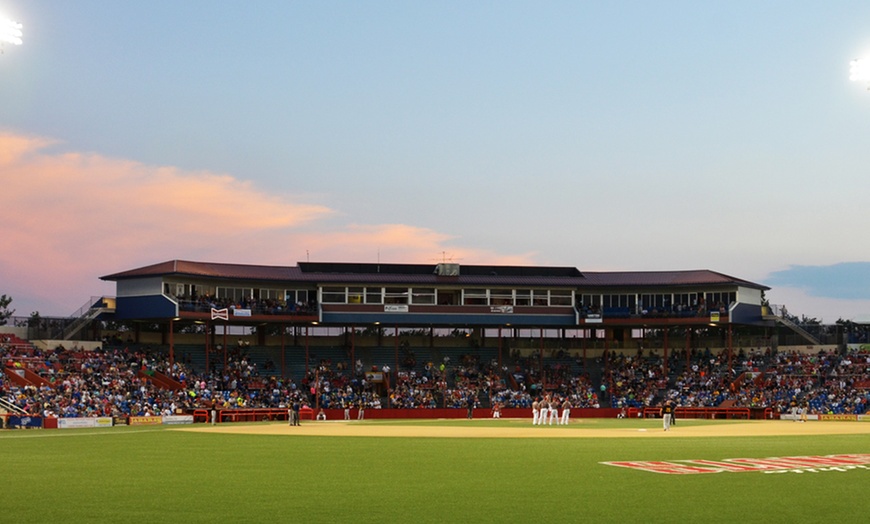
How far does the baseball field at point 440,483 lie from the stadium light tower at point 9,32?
1650cm

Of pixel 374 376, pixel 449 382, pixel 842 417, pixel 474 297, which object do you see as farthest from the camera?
pixel 474 297

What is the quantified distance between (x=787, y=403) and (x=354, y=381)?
117 feet

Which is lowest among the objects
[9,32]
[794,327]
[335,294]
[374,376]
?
[374,376]

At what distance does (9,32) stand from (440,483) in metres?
29.6

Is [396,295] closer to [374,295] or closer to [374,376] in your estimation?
[374,295]

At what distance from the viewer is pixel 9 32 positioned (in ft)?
134

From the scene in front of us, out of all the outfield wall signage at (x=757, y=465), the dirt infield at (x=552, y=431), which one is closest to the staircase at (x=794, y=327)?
the dirt infield at (x=552, y=431)

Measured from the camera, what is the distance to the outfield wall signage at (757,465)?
76.7ft

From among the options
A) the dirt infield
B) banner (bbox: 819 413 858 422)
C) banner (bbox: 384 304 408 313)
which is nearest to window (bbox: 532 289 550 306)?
banner (bbox: 384 304 408 313)

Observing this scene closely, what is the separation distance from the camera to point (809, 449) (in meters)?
32.0

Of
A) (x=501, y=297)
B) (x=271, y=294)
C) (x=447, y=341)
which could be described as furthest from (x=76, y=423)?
(x=501, y=297)

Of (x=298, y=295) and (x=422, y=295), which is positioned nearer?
(x=298, y=295)

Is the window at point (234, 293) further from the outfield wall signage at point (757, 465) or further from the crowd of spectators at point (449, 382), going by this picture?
the outfield wall signage at point (757, 465)

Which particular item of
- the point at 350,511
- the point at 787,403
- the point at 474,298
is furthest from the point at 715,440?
the point at 474,298
